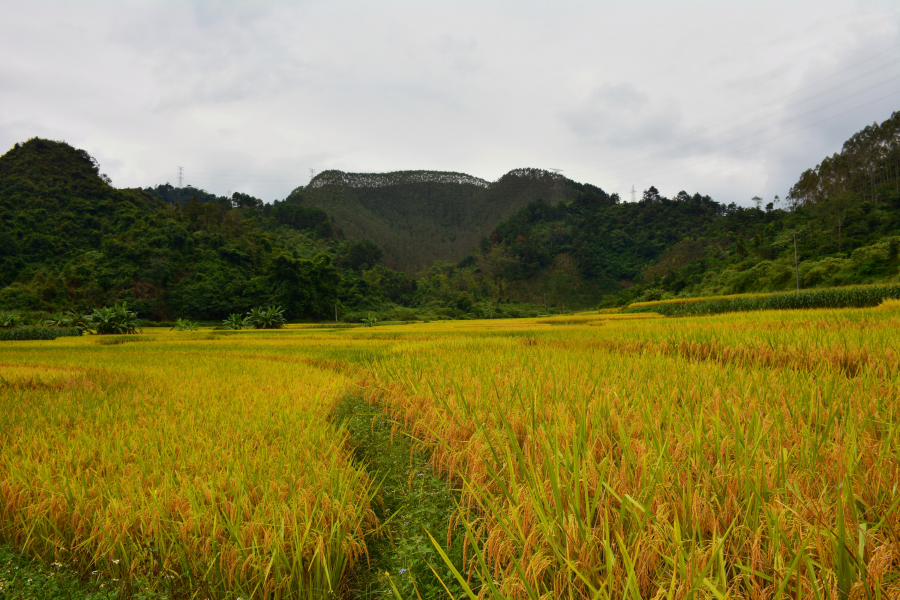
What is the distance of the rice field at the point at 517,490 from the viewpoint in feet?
3.13

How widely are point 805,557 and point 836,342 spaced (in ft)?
14.6

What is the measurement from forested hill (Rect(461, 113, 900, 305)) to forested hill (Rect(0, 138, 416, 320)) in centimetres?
3111

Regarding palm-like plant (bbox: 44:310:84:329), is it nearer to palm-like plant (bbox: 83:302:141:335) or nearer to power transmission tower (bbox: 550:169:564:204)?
palm-like plant (bbox: 83:302:141:335)

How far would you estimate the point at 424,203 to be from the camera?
9719 cm

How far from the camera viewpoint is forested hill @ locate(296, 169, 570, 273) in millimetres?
83013

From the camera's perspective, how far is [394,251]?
77.1 m

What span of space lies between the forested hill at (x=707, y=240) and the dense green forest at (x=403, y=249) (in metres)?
0.21

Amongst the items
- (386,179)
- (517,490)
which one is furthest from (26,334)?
(386,179)

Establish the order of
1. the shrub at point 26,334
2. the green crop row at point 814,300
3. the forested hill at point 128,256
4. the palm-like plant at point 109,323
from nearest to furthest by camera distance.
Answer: the green crop row at point 814,300 → the shrub at point 26,334 → the palm-like plant at point 109,323 → the forested hill at point 128,256

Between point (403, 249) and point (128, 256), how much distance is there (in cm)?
5153

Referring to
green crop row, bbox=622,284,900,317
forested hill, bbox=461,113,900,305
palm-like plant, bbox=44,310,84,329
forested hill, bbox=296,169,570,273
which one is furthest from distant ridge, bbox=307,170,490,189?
green crop row, bbox=622,284,900,317

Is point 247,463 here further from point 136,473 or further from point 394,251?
point 394,251

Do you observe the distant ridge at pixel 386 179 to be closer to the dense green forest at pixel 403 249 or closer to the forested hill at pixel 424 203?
the forested hill at pixel 424 203

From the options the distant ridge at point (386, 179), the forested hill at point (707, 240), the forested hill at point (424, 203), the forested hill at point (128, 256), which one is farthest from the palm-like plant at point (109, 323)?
the distant ridge at point (386, 179)
